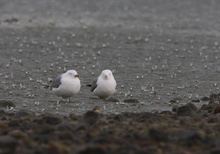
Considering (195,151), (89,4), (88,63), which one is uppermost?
(89,4)

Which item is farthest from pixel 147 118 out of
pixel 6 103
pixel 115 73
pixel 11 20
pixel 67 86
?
pixel 11 20

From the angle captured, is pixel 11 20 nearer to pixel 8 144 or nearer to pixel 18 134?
pixel 18 134

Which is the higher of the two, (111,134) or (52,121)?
(52,121)

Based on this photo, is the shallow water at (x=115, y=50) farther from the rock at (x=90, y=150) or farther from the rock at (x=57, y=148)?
the rock at (x=90, y=150)

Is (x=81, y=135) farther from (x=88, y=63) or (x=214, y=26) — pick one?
(x=214, y=26)

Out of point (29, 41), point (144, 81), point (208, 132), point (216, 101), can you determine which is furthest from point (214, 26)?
point (208, 132)

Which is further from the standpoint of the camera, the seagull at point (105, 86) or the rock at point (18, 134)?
the seagull at point (105, 86)

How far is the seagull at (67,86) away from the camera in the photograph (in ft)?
62.6

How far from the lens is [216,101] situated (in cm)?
1878

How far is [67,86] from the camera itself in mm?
19078

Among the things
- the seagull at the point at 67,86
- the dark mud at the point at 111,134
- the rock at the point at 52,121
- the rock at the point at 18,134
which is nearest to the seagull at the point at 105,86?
the seagull at the point at 67,86

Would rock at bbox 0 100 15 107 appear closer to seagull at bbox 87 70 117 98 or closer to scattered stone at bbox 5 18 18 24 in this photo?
seagull at bbox 87 70 117 98

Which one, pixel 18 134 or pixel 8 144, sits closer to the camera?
pixel 8 144

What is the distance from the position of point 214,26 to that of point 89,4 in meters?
10.7
